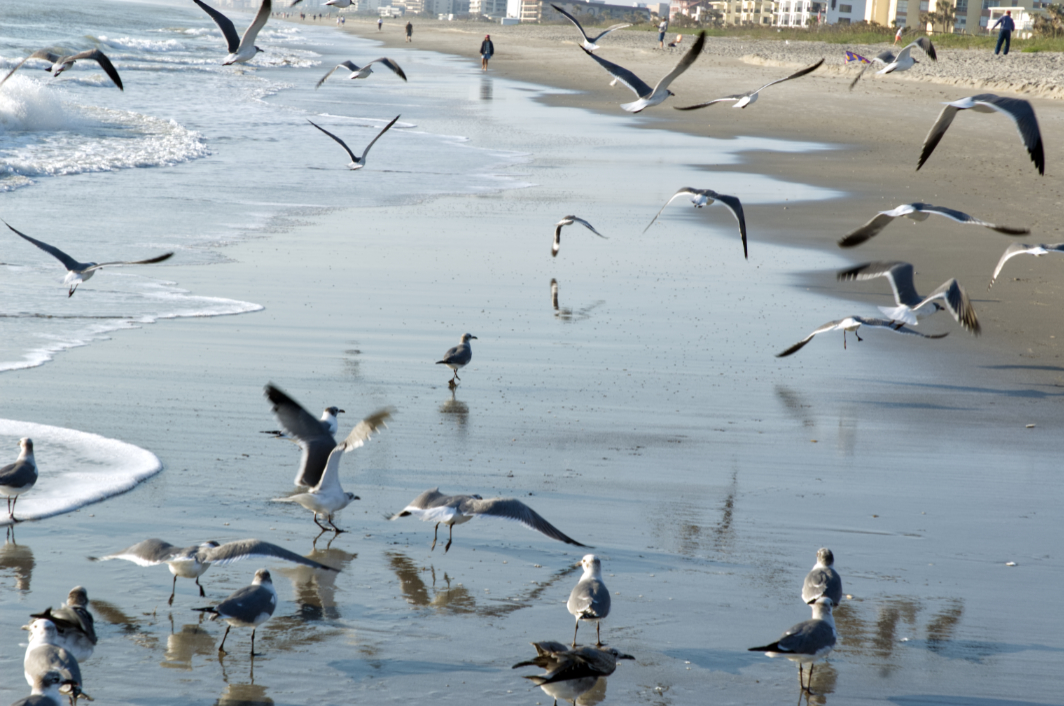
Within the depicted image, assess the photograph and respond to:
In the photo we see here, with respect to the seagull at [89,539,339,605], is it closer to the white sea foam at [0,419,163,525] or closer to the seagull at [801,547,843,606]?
Answer: the white sea foam at [0,419,163,525]

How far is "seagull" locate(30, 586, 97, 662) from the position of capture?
397cm

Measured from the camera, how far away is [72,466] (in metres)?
6.29

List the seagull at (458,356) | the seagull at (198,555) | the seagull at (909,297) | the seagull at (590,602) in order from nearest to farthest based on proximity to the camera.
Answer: the seagull at (590,602) < the seagull at (198,555) < the seagull at (458,356) < the seagull at (909,297)

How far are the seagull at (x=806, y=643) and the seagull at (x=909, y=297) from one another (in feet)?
15.8

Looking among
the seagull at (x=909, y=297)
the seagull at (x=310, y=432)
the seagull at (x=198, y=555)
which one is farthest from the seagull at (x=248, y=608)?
the seagull at (x=909, y=297)

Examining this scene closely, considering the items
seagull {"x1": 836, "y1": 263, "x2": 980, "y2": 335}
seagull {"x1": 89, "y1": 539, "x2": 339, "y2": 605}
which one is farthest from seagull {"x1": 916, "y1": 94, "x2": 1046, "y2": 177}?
seagull {"x1": 89, "y1": 539, "x2": 339, "y2": 605}

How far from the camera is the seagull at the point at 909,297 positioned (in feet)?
28.0

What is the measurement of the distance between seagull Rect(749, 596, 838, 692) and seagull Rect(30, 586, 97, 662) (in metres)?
2.58

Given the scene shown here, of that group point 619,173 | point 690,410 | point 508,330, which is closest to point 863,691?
point 690,410

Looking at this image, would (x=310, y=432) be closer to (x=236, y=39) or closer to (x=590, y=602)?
(x=590, y=602)

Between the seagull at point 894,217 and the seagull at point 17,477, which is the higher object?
the seagull at point 894,217

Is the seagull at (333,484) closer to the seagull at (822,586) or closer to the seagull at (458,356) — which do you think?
the seagull at (822,586)

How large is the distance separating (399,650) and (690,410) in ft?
12.4

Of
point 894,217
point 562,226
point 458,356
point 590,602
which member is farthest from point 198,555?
point 562,226
